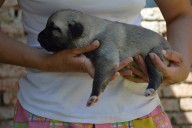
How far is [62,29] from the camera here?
61.0 inches

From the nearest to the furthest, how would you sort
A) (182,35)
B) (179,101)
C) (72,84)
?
(72,84) → (182,35) → (179,101)

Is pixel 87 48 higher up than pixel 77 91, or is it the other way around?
pixel 87 48

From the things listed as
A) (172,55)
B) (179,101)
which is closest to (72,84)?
(172,55)

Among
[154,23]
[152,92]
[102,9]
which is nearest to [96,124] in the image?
[152,92]

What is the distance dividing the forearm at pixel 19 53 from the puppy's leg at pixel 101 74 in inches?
7.3

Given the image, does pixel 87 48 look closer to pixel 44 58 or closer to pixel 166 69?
pixel 44 58

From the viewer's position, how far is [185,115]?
3.43 m

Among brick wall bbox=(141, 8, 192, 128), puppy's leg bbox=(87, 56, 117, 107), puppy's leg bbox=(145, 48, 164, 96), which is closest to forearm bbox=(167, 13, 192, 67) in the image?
puppy's leg bbox=(145, 48, 164, 96)

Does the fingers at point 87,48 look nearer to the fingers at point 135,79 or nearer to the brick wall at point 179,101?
the fingers at point 135,79

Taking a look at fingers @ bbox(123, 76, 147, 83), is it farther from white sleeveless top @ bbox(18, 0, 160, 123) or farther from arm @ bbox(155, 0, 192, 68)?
arm @ bbox(155, 0, 192, 68)

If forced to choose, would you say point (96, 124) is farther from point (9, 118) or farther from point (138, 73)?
point (9, 118)

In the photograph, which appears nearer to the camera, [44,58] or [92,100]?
[92,100]

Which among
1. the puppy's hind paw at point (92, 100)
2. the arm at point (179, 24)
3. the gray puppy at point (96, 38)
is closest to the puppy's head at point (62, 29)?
the gray puppy at point (96, 38)

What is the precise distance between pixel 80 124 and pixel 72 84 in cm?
13
